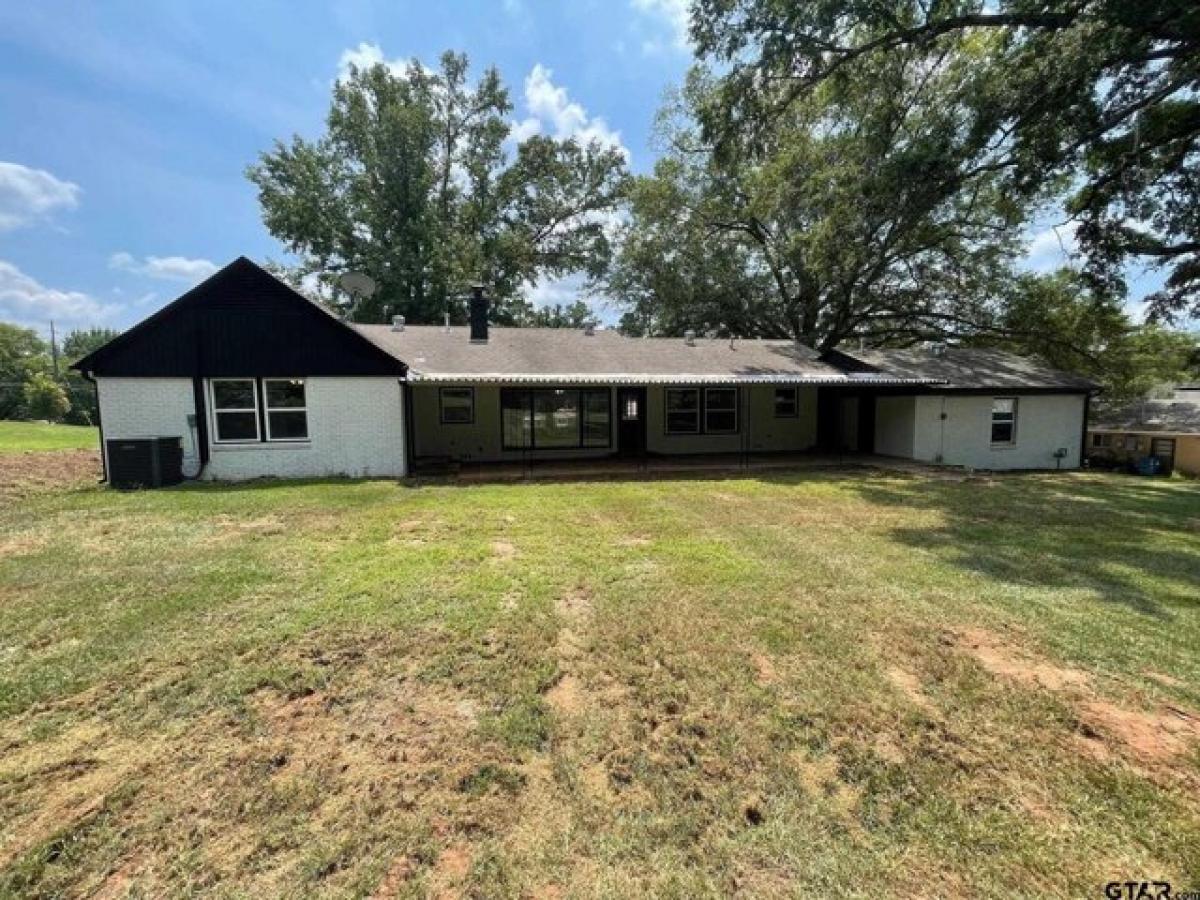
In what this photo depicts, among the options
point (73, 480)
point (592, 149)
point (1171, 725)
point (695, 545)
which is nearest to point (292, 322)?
point (73, 480)

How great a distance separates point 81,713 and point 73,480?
A: 11.2 m

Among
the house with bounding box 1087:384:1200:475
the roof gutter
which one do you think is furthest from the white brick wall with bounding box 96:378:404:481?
the house with bounding box 1087:384:1200:475

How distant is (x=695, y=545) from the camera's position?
651 cm

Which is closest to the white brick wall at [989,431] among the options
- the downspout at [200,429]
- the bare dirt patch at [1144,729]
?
the bare dirt patch at [1144,729]

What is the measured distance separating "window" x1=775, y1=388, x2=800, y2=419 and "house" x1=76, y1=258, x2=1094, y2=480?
0.19 ft

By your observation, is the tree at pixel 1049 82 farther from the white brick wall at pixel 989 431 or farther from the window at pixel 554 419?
the window at pixel 554 419

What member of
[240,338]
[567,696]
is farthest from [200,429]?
[567,696]

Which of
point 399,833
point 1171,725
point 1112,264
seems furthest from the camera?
point 1112,264

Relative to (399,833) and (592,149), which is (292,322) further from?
(592,149)

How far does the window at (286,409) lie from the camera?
11531mm

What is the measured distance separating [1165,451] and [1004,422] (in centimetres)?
1149

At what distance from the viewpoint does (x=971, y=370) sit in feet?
51.6

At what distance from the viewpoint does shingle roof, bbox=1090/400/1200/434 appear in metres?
20.9

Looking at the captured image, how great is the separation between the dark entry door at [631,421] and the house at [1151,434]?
19.3 meters
